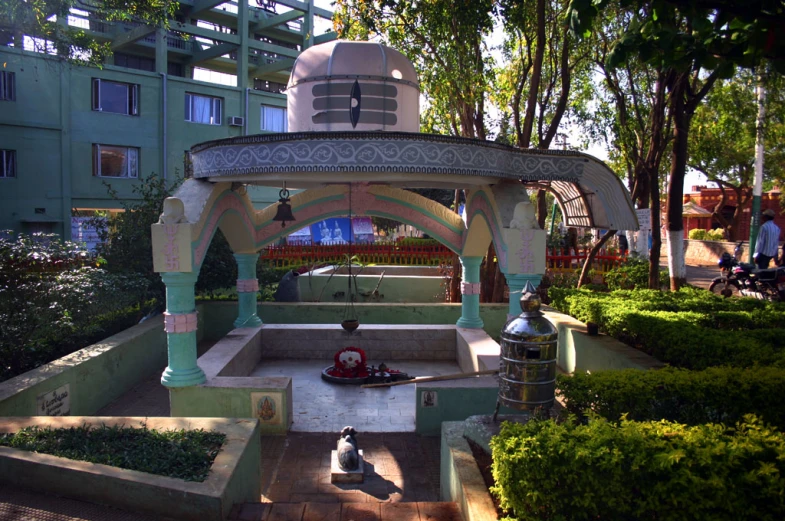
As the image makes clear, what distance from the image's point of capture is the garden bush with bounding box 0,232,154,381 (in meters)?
6.96

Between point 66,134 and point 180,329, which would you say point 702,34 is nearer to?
point 180,329

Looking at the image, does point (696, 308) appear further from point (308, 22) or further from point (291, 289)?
point (308, 22)

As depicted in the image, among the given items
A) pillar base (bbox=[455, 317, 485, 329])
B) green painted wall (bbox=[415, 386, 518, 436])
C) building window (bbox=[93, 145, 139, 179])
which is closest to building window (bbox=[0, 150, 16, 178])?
building window (bbox=[93, 145, 139, 179])

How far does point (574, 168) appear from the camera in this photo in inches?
267

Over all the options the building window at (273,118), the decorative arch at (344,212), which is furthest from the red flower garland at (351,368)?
the building window at (273,118)

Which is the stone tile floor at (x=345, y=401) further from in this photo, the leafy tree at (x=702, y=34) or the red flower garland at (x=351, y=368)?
the leafy tree at (x=702, y=34)

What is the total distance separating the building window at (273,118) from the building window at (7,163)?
9.55 metres

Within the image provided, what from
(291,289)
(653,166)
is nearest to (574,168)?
(653,166)

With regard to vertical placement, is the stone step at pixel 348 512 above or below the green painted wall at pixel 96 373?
below

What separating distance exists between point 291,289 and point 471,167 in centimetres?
768

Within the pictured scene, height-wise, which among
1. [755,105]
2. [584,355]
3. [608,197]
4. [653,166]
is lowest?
[584,355]

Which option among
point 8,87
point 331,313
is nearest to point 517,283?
point 331,313

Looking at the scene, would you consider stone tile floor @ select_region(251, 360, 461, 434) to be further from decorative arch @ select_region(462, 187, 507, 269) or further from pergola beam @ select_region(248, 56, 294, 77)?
pergola beam @ select_region(248, 56, 294, 77)

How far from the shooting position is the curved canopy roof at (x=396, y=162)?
5.98 metres
